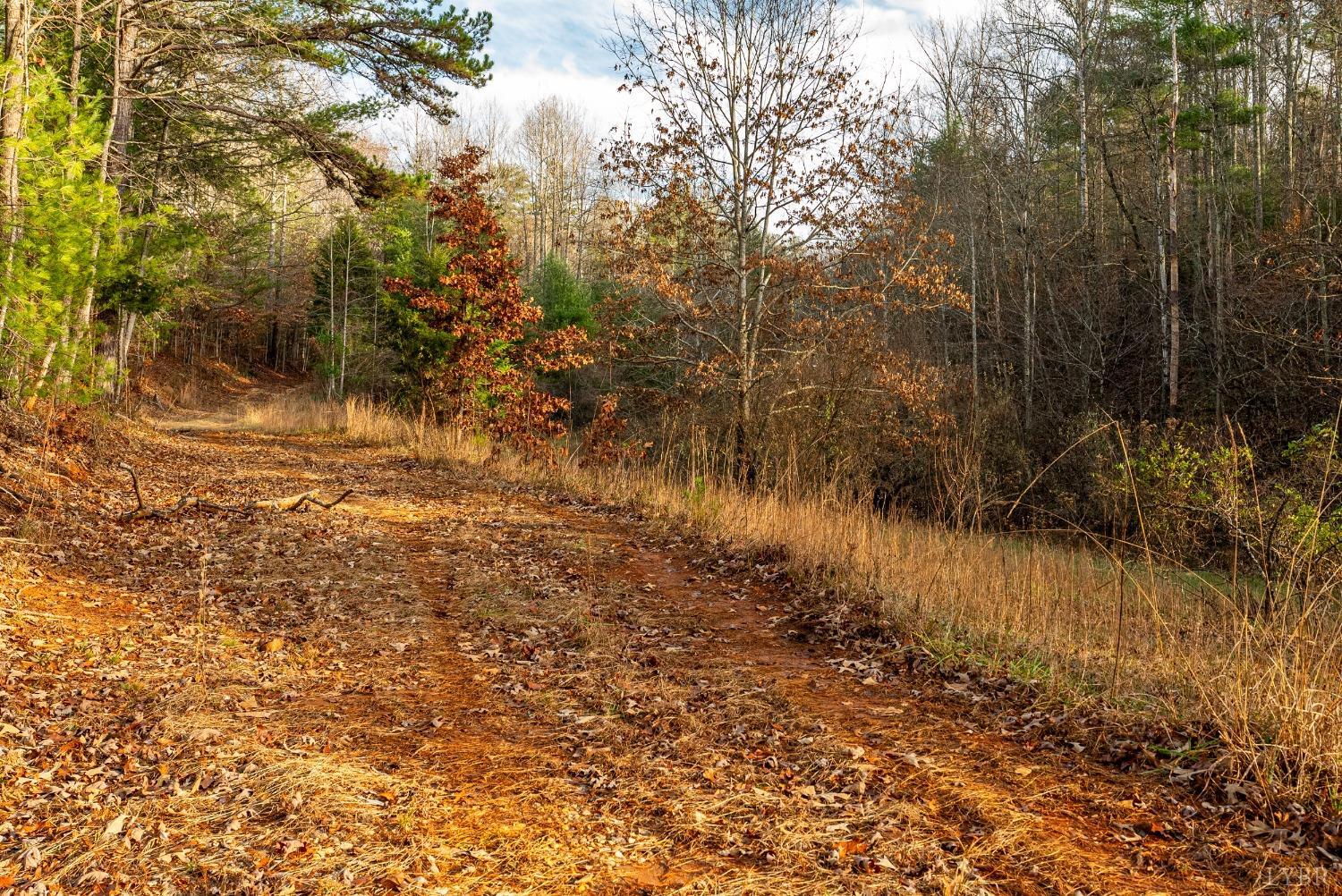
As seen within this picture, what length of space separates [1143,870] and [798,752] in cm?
142

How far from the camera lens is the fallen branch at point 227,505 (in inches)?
306

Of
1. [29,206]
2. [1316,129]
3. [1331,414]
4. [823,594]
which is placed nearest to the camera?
[823,594]

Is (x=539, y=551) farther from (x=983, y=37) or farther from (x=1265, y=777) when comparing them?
(x=983, y=37)

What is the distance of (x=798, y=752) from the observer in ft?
12.4

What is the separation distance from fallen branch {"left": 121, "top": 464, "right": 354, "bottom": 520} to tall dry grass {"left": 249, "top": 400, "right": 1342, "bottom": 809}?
3.82m

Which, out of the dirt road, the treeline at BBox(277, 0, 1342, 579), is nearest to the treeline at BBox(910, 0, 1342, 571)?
the treeline at BBox(277, 0, 1342, 579)

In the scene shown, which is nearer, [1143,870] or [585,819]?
[1143,870]

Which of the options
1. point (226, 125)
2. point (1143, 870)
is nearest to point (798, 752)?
point (1143, 870)

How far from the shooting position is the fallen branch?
25.5 feet

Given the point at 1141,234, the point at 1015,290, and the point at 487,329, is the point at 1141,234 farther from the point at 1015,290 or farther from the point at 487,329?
the point at 487,329

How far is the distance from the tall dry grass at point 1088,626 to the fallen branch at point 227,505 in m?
3.82

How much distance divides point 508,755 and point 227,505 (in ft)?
20.8

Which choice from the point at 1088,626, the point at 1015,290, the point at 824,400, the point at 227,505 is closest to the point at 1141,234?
the point at 1015,290

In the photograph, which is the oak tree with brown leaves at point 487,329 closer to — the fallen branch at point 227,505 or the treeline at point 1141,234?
the fallen branch at point 227,505
